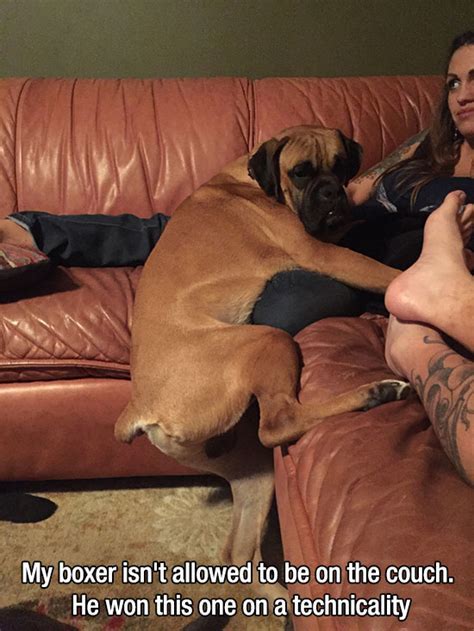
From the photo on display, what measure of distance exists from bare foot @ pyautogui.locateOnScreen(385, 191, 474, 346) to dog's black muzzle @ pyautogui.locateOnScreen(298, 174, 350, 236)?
39cm

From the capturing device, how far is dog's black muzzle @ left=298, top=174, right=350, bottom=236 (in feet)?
5.18

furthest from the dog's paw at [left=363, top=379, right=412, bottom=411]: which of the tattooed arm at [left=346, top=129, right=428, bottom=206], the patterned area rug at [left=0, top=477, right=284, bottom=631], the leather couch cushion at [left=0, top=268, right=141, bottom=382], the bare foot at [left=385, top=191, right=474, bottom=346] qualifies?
the tattooed arm at [left=346, top=129, right=428, bottom=206]

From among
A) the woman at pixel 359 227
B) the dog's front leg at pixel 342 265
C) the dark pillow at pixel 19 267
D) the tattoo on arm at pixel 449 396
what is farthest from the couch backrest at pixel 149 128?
the tattoo on arm at pixel 449 396

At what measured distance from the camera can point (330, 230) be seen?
1.63 m

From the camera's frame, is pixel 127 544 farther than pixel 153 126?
No

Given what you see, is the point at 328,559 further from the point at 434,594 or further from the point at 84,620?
the point at 84,620

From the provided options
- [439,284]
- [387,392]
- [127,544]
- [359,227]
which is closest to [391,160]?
[359,227]

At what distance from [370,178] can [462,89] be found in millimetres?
402

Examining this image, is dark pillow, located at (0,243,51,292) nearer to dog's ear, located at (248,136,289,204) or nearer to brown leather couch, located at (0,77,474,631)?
brown leather couch, located at (0,77,474,631)

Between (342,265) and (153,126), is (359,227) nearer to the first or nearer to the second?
(342,265)

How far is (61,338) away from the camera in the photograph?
5.13 ft

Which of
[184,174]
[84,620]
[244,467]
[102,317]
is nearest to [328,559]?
[244,467]

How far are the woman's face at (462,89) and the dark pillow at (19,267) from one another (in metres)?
1.40

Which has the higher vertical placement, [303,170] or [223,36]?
[223,36]
